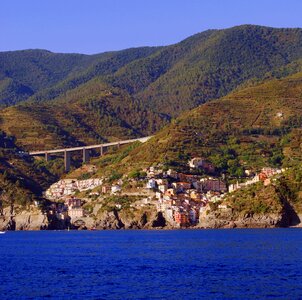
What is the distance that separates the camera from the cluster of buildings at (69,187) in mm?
178750

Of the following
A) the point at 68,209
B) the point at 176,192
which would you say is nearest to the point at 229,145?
the point at 176,192

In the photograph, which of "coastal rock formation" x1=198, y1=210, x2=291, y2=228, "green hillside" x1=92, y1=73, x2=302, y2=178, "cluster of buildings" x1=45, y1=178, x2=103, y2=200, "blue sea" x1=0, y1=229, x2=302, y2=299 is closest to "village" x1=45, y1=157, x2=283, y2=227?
"coastal rock formation" x1=198, y1=210, x2=291, y2=228

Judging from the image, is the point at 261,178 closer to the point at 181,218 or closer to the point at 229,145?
the point at 181,218

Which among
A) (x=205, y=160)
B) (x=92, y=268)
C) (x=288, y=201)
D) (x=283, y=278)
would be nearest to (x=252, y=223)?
(x=288, y=201)

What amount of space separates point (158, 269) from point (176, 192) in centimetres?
8733

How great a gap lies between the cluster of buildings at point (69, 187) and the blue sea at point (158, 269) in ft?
230

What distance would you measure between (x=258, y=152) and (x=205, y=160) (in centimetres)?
1030

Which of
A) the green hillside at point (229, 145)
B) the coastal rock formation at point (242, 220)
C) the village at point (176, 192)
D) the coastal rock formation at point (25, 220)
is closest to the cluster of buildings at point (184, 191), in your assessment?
the village at point (176, 192)

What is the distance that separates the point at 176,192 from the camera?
15750 cm

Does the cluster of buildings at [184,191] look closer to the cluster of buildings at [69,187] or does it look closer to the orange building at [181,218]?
the orange building at [181,218]

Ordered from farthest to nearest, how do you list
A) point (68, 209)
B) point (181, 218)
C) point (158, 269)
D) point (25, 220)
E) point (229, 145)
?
point (229, 145) < point (68, 209) < point (25, 220) < point (181, 218) < point (158, 269)

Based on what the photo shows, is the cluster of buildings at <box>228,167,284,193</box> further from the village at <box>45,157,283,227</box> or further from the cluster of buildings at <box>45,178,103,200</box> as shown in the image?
the cluster of buildings at <box>45,178,103,200</box>

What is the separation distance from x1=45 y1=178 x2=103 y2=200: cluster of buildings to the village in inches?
68.0

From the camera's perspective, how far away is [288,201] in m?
135
